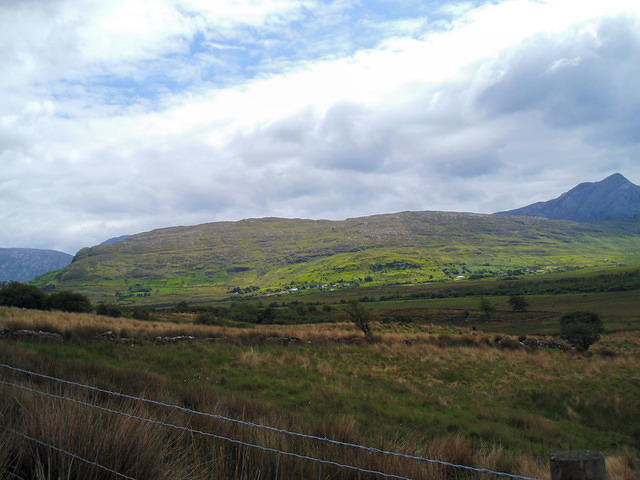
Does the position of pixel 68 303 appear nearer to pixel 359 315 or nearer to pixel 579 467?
pixel 359 315

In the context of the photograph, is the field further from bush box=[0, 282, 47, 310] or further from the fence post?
bush box=[0, 282, 47, 310]

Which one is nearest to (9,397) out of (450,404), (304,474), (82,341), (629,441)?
(304,474)

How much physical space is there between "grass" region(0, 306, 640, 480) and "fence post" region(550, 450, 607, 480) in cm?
194

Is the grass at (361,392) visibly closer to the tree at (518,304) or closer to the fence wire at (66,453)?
the fence wire at (66,453)

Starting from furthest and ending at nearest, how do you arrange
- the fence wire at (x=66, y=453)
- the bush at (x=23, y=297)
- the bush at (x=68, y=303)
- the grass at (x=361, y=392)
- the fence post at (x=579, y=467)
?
the bush at (x=68, y=303) → the bush at (x=23, y=297) → the grass at (x=361, y=392) → the fence wire at (x=66, y=453) → the fence post at (x=579, y=467)

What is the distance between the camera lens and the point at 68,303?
38500 millimetres

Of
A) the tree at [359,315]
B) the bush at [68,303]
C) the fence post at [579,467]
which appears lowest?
the tree at [359,315]

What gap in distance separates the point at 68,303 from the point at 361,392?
120 ft

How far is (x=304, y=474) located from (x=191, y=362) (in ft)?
41.7

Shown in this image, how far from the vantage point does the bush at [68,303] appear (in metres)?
38.2

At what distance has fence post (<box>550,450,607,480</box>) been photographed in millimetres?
3055

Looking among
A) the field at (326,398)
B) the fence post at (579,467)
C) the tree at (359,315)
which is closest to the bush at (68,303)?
the field at (326,398)

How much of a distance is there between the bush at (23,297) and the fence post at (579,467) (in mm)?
47410

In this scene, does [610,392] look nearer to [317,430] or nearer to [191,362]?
[317,430]
